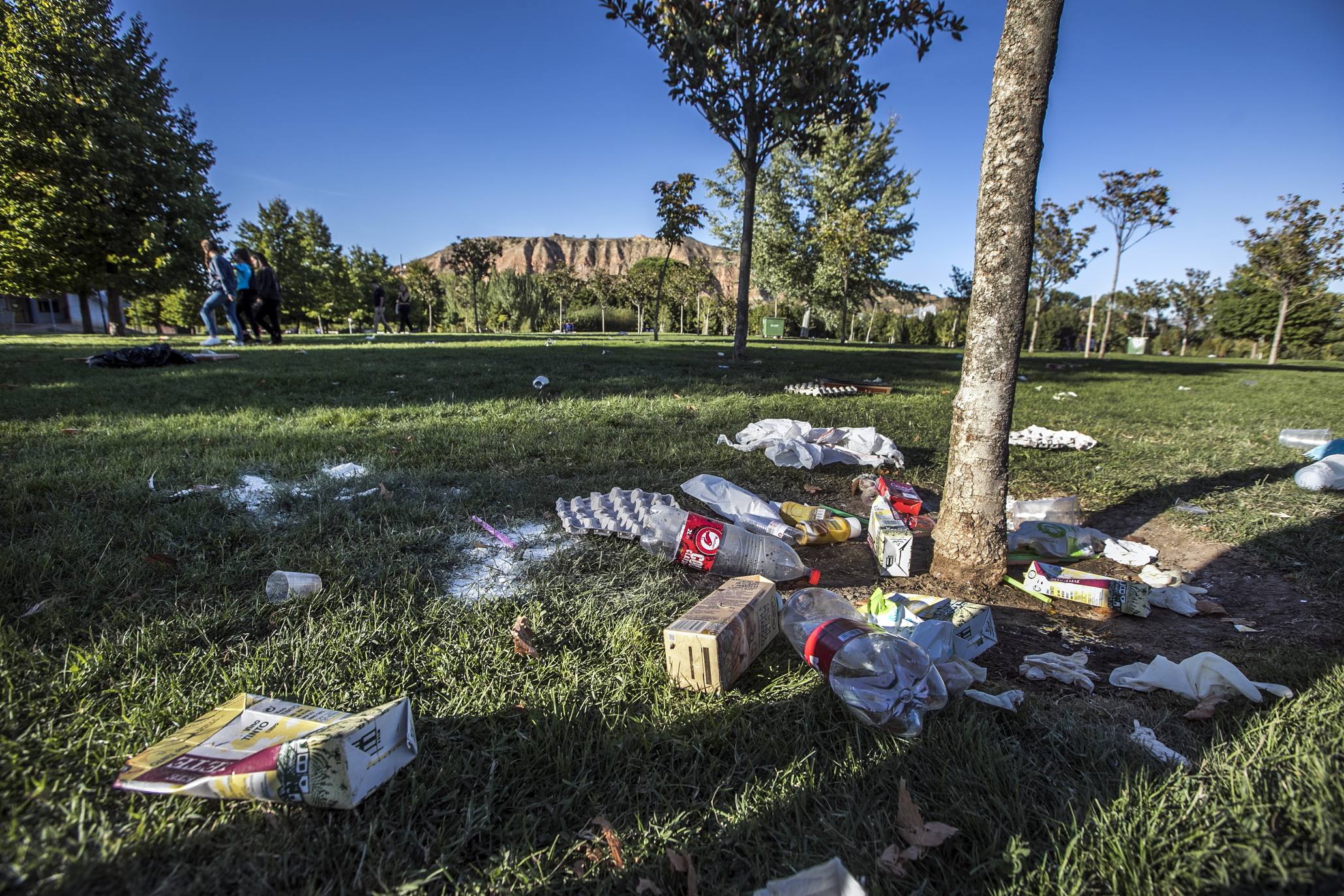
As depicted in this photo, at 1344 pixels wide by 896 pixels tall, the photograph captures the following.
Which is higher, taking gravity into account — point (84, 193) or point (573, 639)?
point (84, 193)

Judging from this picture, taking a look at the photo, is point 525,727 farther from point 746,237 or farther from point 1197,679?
point 746,237

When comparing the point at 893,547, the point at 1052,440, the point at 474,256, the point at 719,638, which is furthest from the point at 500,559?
the point at 474,256

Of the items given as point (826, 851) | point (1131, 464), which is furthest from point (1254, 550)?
point (826, 851)

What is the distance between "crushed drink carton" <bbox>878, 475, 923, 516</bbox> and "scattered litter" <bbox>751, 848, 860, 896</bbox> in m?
2.14

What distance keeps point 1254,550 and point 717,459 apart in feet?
9.92

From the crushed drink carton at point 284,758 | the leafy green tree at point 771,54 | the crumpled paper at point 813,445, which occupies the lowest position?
the crushed drink carton at point 284,758

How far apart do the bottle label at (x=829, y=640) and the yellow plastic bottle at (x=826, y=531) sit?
4.01 feet

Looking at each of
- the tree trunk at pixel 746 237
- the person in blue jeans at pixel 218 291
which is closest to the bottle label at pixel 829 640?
the tree trunk at pixel 746 237

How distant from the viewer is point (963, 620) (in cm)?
202

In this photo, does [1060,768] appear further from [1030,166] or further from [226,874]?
[1030,166]

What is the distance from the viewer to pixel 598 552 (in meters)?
2.66

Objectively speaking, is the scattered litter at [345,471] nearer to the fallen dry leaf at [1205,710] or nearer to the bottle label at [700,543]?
the bottle label at [700,543]

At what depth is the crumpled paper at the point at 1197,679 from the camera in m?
1.66

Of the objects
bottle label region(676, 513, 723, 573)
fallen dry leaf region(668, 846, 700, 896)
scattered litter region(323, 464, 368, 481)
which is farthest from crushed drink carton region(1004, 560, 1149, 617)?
scattered litter region(323, 464, 368, 481)
